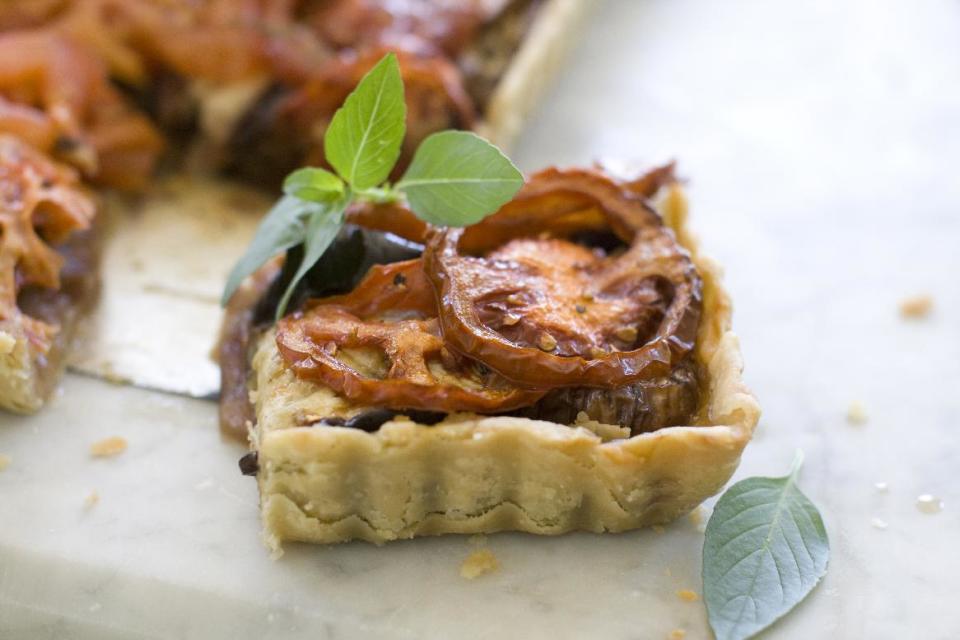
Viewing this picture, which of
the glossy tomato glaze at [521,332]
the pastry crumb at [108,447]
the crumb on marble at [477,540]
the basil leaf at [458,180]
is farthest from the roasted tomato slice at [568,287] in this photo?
the pastry crumb at [108,447]

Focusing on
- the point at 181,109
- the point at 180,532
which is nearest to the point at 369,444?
the point at 180,532

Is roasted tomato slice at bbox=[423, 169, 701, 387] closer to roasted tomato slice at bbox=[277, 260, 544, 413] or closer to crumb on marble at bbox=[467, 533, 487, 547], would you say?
roasted tomato slice at bbox=[277, 260, 544, 413]

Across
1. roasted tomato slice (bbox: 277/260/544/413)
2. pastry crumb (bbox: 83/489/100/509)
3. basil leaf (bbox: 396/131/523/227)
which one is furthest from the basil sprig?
pastry crumb (bbox: 83/489/100/509)

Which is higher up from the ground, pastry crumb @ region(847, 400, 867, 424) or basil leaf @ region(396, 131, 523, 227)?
basil leaf @ region(396, 131, 523, 227)

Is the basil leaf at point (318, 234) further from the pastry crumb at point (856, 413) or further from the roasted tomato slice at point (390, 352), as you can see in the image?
the pastry crumb at point (856, 413)

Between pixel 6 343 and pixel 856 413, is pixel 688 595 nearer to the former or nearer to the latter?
pixel 856 413

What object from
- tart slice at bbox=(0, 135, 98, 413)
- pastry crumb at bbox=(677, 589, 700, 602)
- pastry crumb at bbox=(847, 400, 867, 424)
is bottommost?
tart slice at bbox=(0, 135, 98, 413)
